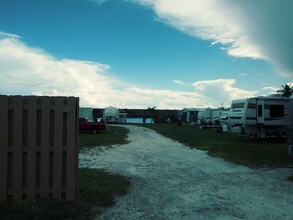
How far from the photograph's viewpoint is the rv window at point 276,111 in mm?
24891

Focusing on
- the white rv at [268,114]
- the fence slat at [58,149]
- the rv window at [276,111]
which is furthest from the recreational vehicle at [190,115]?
the fence slat at [58,149]

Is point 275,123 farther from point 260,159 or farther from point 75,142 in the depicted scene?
point 75,142

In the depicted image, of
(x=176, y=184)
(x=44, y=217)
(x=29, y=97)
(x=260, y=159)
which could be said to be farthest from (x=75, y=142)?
(x=260, y=159)

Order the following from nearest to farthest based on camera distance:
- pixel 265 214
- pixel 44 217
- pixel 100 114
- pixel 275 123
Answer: pixel 44 217 → pixel 265 214 → pixel 275 123 → pixel 100 114

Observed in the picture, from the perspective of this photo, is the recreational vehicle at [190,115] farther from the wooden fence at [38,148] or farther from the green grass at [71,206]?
the wooden fence at [38,148]

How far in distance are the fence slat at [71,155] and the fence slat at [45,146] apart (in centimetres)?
35

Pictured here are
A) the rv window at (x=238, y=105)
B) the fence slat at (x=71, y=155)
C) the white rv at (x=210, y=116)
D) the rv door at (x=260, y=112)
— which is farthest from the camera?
the white rv at (x=210, y=116)

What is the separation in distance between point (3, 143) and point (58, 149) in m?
0.94

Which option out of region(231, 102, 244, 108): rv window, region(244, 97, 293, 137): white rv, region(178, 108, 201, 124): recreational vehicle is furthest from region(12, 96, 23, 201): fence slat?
region(178, 108, 201, 124): recreational vehicle

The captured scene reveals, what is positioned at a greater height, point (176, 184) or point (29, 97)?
point (29, 97)

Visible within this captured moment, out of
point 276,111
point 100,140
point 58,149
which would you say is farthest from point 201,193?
point 276,111

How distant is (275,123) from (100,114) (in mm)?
52361

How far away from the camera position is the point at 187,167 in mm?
12000

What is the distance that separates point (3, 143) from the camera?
648 cm
